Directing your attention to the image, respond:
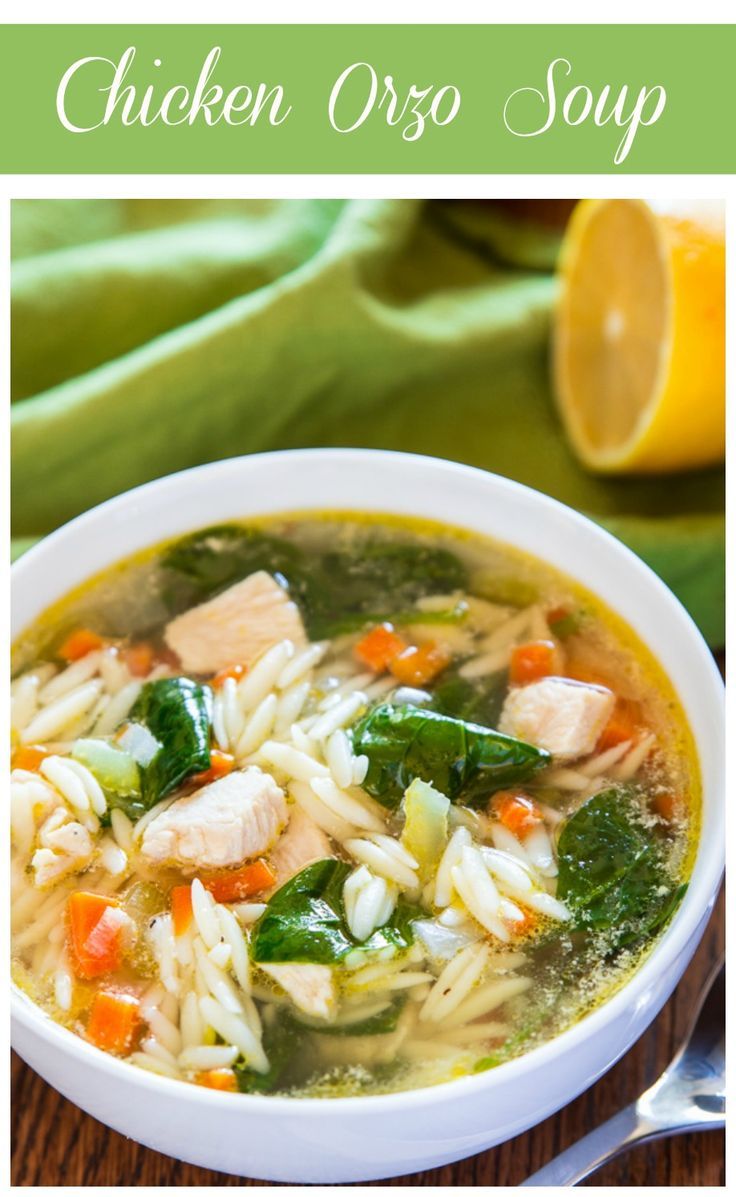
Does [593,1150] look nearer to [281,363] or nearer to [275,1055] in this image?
[275,1055]

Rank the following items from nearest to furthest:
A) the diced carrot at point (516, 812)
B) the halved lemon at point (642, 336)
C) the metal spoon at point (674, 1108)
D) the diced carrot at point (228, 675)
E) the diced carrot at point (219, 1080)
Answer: the diced carrot at point (219, 1080) < the metal spoon at point (674, 1108) < the diced carrot at point (516, 812) < the diced carrot at point (228, 675) < the halved lemon at point (642, 336)

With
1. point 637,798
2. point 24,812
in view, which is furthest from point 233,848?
point 637,798

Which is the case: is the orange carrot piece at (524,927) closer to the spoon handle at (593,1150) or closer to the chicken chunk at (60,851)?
the spoon handle at (593,1150)

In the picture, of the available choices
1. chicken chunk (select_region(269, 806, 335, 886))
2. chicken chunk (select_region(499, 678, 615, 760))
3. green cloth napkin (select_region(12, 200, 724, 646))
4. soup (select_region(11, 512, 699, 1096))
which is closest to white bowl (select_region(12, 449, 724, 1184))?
soup (select_region(11, 512, 699, 1096))

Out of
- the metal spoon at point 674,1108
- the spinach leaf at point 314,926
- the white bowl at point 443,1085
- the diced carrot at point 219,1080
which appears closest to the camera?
the white bowl at point 443,1085

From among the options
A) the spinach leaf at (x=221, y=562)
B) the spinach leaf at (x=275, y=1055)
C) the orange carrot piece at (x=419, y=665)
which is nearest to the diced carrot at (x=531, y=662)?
the orange carrot piece at (x=419, y=665)

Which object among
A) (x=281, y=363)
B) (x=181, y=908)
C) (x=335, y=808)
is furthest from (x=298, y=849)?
(x=281, y=363)
